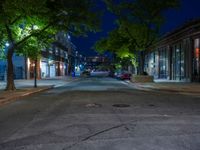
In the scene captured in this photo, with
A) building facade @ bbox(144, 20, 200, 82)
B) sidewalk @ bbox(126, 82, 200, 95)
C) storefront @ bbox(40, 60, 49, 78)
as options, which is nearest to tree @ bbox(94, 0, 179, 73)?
building facade @ bbox(144, 20, 200, 82)

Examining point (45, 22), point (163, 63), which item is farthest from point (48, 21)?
point (163, 63)

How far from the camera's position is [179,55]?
48.2 meters

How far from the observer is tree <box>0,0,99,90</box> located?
A: 85.7ft

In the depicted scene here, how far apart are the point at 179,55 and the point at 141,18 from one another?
802 centimetres

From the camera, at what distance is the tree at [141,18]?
142 ft

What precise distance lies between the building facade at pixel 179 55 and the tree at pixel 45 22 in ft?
50.1

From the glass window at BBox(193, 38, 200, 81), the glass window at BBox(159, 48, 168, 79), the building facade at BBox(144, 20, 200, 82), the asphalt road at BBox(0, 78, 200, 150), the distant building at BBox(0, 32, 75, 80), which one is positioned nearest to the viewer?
the asphalt road at BBox(0, 78, 200, 150)

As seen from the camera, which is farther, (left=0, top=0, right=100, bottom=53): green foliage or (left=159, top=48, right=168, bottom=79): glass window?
(left=159, top=48, right=168, bottom=79): glass window

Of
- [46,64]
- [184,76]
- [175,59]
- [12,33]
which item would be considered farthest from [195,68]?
[46,64]

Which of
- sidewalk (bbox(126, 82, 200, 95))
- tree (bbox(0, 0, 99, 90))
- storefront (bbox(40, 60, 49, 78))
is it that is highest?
tree (bbox(0, 0, 99, 90))

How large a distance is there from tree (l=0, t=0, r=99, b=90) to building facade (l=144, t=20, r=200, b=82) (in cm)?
1526

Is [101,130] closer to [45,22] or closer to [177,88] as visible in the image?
[45,22]

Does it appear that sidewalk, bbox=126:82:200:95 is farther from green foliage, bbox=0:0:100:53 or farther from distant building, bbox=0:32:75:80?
distant building, bbox=0:32:75:80

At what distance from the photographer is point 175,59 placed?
50531 mm
